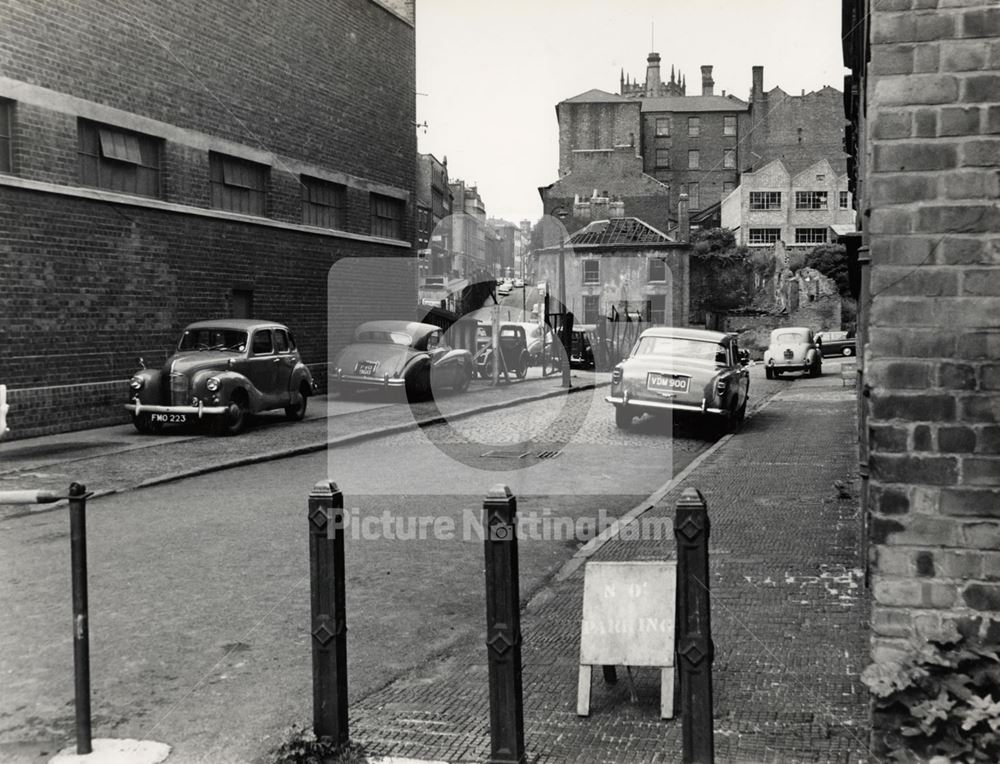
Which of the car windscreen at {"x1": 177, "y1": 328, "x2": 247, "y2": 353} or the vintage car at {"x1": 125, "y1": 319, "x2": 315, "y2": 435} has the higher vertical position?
the car windscreen at {"x1": 177, "y1": 328, "x2": 247, "y2": 353}

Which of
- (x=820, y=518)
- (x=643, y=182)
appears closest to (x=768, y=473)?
(x=820, y=518)

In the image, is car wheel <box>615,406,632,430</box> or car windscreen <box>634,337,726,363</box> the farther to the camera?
car wheel <box>615,406,632,430</box>

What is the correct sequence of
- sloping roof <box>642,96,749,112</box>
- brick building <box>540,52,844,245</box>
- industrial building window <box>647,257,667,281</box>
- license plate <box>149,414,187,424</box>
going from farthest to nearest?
sloping roof <box>642,96,749,112</box>
brick building <box>540,52,844,245</box>
industrial building window <box>647,257,667,281</box>
license plate <box>149,414,187,424</box>

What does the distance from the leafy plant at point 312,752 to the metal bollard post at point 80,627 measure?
2.60ft

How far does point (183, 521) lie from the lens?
8.80 metres

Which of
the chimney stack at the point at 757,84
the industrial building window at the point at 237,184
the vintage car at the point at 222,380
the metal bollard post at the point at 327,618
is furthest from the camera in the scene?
the chimney stack at the point at 757,84

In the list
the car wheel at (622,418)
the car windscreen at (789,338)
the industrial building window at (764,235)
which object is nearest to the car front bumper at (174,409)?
the car wheel at (622,418)

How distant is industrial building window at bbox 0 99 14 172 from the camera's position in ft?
48.3

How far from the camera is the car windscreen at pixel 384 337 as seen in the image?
69.3 ft

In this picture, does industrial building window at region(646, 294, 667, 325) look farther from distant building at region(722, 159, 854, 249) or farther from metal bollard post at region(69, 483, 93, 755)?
metal bollard post at region(69, 483, 93, 755)

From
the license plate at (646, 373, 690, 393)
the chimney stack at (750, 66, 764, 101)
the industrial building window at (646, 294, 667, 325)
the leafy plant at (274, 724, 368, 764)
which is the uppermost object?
the chimney stack at (750, 66, 764, 101)

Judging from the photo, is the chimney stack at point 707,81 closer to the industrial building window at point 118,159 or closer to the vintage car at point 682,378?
the vintage car at point 682,378

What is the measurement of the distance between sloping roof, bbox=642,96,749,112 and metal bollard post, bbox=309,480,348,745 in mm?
73493

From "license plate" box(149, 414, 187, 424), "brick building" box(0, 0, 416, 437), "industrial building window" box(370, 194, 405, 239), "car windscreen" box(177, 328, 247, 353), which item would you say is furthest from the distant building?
"license plate" box(149, 414, 187, 424)
